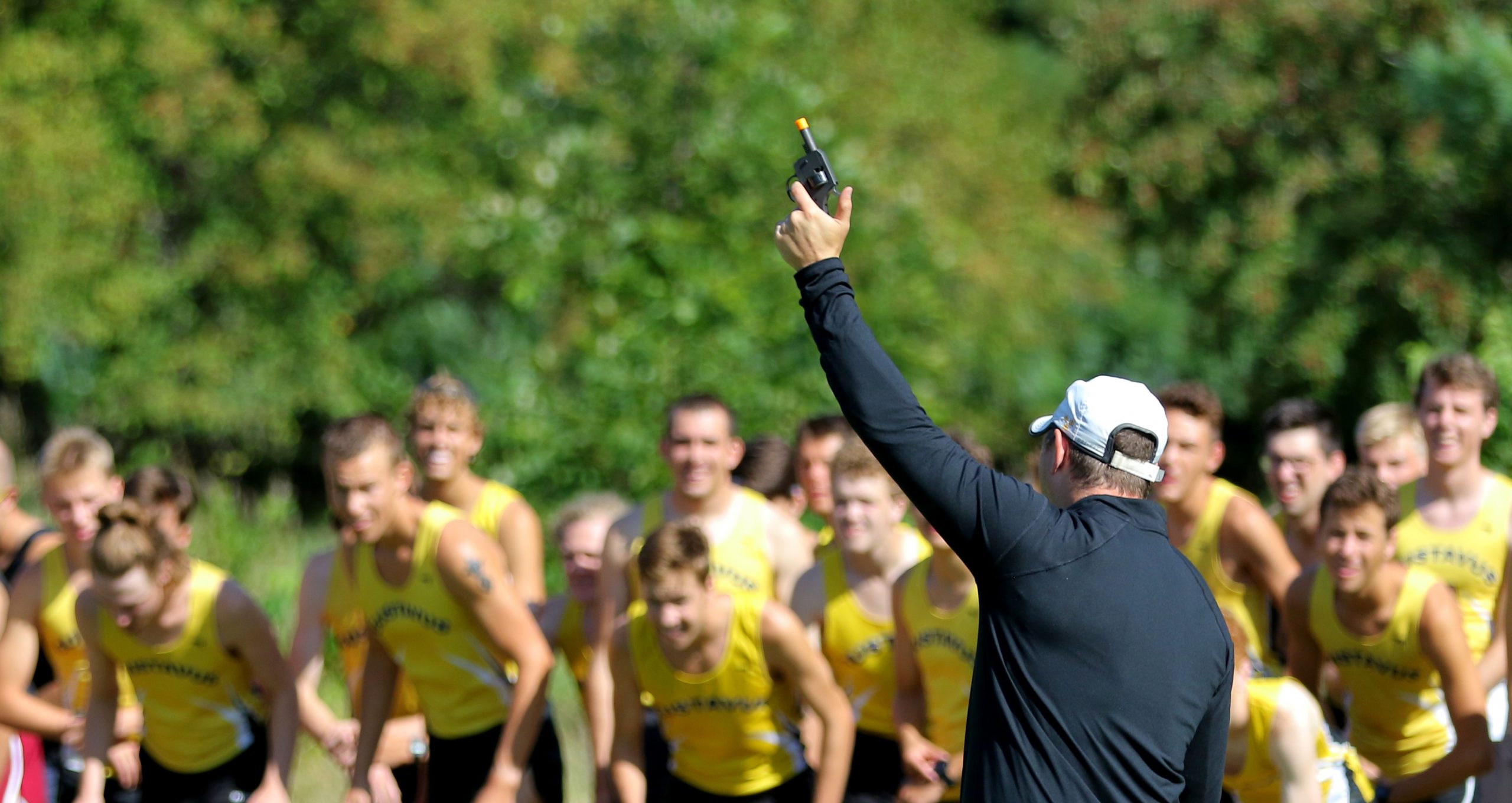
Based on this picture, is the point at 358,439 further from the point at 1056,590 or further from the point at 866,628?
the point at 1056,590

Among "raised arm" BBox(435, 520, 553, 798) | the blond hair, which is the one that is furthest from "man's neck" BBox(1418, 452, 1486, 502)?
"raised arm" BBox(435, 520, 553, 798)

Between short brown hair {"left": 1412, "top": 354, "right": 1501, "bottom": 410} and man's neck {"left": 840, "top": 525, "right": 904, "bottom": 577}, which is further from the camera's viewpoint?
man's neck {"left": 840, "top": 525, "right": 904, "bottom": 577}

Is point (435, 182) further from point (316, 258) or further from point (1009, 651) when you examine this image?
point (1009, 651)

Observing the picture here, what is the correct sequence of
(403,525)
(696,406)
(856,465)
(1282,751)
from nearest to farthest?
(1282,751) → (856,465) → (403,525) → (696,406)

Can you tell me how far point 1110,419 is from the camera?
3182mm

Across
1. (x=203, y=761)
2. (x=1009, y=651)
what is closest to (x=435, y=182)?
(x=203, y=761)

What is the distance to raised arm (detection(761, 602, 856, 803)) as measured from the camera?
5172mm

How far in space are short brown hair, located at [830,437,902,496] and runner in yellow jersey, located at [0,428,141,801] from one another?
2.93 meters

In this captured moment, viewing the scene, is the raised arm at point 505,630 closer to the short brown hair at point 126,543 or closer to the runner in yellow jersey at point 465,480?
the runner in yellow jersey at point 465,480

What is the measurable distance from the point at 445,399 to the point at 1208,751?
403 centimetres

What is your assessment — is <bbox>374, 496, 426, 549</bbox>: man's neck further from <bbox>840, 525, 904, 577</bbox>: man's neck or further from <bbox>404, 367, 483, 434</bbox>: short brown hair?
<bbox>840, 525, 904, 577</bbox>: man's neck

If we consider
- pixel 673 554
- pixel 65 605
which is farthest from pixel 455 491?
pixel 673 554

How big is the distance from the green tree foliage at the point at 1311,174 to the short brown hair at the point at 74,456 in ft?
23.7

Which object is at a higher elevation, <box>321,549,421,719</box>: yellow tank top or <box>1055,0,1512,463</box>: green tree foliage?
<box>1055,0,1512,463</box>: green tree foliage
